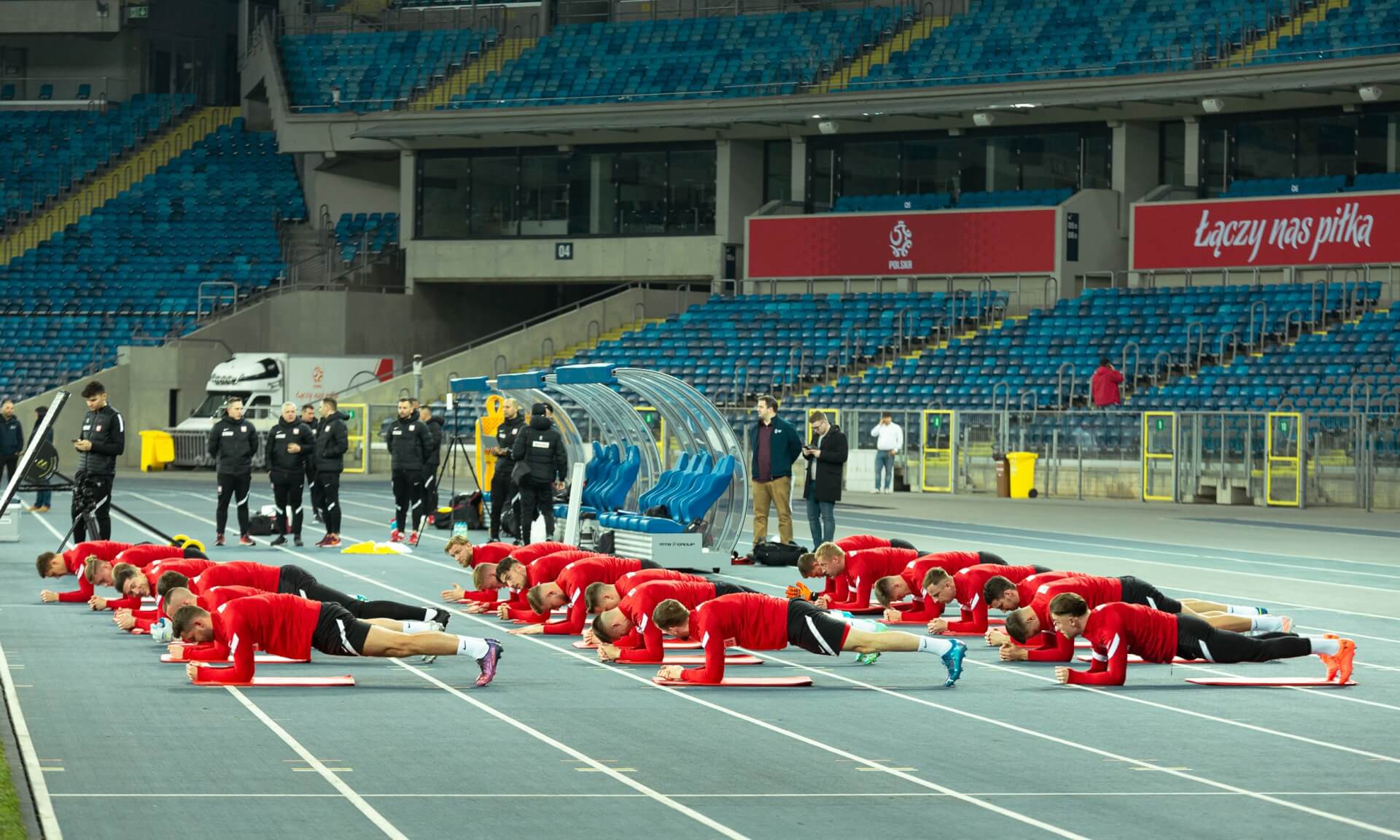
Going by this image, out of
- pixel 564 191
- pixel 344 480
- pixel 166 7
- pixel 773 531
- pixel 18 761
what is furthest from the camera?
pixel 166 7

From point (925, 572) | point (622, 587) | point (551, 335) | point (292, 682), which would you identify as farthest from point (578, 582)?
point (551, 335)

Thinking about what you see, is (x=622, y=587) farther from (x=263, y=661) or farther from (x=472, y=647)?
(x=263, y=661)

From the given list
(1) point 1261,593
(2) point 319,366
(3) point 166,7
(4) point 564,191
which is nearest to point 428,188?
(4) point 564,191

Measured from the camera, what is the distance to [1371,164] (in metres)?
42.3

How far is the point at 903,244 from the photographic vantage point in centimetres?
4681

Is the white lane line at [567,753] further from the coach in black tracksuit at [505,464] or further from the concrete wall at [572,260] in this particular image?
the concrete wall at [572,260]

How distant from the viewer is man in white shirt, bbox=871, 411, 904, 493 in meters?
37.1

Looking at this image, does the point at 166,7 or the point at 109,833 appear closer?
the point at 109,833

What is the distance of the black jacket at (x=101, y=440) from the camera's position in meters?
20.0

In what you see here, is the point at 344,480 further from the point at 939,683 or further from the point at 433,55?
the point at 939,683

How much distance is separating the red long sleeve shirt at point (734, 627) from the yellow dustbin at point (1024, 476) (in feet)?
80.6

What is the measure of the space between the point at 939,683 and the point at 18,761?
590 centimetres

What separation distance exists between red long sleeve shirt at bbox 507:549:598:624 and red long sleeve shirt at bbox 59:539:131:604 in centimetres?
357

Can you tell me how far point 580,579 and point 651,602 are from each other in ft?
6.67
